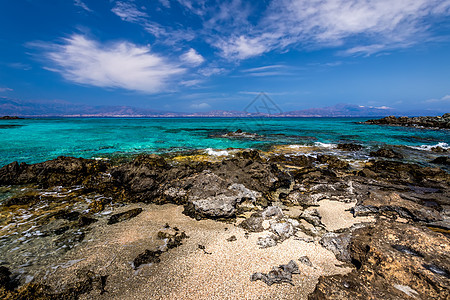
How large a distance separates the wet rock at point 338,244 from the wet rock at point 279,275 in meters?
1.52

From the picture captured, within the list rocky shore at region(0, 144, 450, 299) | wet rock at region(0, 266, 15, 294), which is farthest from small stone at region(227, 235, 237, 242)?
wet rock at region(0, 266, 15, 294)

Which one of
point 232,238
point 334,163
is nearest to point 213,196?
point 232,238

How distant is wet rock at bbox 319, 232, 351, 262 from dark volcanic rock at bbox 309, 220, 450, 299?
237 millimetres

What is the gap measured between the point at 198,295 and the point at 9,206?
10.5 metres

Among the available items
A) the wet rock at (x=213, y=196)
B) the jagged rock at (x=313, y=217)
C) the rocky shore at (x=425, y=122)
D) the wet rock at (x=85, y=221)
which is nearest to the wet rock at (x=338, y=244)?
the jagged rock at (x=313, y=217)

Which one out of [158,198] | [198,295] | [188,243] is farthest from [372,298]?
[158,198]

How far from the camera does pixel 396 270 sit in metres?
4.36

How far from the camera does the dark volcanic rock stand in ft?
13.0

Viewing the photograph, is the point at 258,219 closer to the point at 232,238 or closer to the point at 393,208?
the point at 232,238

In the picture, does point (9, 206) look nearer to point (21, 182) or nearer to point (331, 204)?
point (21, 182)

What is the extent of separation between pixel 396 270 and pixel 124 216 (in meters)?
9.14

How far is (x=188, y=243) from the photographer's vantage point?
6.56 metres

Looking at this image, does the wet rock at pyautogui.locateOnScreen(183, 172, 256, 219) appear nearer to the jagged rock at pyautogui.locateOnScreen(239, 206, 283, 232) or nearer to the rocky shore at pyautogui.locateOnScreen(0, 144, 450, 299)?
the rocky shore at pyautogui.locateOnScreen(0, 144, 450, 299)

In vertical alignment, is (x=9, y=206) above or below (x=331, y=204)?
above
